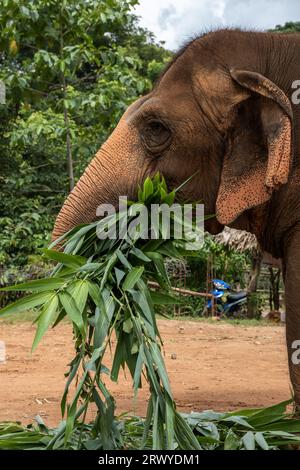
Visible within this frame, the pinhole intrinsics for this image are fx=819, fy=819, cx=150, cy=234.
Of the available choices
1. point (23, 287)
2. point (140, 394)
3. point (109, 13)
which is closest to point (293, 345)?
point (23, 287)

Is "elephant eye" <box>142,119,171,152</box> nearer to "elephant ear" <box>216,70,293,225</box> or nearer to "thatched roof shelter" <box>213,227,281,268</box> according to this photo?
"elephant ear" <box>216,70,293,225</box>

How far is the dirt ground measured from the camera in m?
5.39

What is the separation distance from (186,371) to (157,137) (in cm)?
324

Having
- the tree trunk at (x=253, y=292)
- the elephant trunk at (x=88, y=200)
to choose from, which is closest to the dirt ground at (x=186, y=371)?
the elephant trunk at (x=88, y=200)

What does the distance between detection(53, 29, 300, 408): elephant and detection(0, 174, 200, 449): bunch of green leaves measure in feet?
1.61

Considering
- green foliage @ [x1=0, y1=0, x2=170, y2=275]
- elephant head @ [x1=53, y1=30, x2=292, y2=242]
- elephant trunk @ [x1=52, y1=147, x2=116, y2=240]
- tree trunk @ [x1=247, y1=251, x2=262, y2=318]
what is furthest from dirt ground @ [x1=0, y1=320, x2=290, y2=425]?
tree trunk @ [x1=247, y1=251, x2=262, y2=318]

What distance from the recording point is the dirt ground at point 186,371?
5387mm

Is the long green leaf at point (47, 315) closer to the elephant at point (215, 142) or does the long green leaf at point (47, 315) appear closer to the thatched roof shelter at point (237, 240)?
the elephant at point (215, 142)

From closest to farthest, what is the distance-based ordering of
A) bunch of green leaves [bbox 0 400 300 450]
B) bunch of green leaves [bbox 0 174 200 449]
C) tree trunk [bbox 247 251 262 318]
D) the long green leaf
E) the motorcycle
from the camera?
the long green leaf → bunch of green leaves [bbox 0 174 200 449] → bunch of green leaves [bbox 0 400 300 450] → tree trunk [bbox 247 251 262 318] → the motorcycle

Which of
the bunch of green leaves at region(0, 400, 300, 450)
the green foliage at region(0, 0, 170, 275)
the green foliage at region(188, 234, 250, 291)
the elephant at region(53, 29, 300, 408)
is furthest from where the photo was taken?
the green foliage at region(188, 234, 250, 291)

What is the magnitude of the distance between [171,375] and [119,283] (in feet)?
11.4

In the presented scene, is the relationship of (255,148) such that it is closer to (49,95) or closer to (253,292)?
(49,95)

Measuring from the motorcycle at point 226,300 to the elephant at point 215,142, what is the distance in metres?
9.05

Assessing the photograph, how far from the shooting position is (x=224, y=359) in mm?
7660
